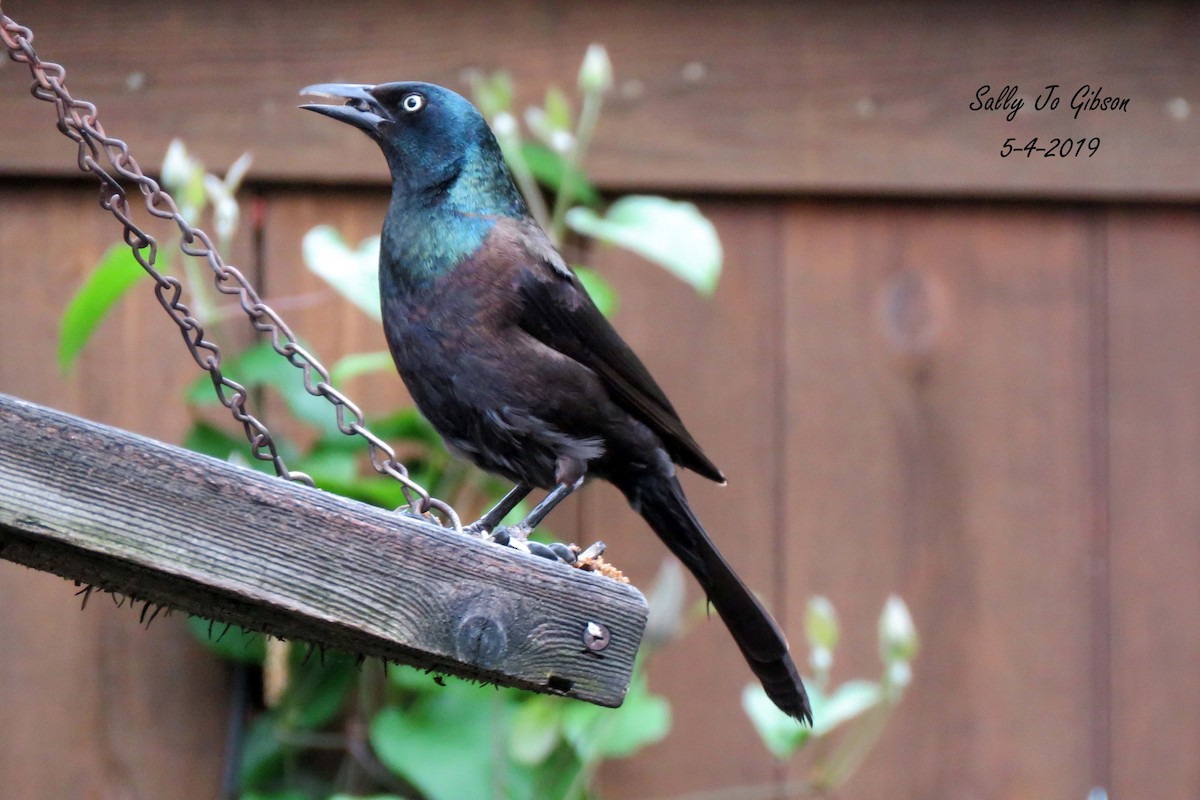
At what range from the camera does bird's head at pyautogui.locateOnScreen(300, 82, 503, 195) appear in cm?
225

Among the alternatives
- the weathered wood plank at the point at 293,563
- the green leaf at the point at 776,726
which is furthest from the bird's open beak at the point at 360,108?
the green leaf at the point at 776,726

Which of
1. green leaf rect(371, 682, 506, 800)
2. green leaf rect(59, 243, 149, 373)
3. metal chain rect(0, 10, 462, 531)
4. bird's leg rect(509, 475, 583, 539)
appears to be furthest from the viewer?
green leaf rect(371, 682, 506, 800)

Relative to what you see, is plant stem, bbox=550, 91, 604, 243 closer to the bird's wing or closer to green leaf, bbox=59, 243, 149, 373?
the bird's wing

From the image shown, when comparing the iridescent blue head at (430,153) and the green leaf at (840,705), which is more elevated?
the iridescent blue head at (430,153)

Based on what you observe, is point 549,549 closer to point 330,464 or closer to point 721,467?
point 330,464

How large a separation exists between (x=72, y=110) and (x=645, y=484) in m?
1.12

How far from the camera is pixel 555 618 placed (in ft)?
4.89

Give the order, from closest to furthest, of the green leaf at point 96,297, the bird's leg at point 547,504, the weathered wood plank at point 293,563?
the weathered wood plank at point 293,563, the bird's leg at point 547,504, the green leaf at point 96,297

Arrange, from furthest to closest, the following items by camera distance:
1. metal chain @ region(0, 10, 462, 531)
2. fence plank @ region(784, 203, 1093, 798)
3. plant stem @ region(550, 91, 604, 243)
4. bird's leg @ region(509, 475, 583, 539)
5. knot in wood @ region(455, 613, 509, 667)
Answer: fence plank @ region(784, 203, 1093, 798) < plant stem @ region(550, 91, 604, 243) < bird's leg @ region(509, 475, 583, 539) < metal chain @ region(0, 10, 462, 531) < knot in wood @ region(455, 613, 509, 667)

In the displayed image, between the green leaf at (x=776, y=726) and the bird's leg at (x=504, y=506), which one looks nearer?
the bird's leg at (x=504, y=506)

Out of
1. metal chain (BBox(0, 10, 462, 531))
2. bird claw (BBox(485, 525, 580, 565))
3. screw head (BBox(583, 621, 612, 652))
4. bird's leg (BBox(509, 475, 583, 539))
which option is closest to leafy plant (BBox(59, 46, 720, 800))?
bird's leg (BBox(509, 475, 583, 539))

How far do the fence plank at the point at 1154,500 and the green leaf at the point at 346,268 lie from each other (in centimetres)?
161

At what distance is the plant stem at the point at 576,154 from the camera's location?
2.67 meters

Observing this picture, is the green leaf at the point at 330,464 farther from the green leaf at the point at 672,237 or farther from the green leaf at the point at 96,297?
the green leaf at the point at 672,237
